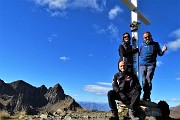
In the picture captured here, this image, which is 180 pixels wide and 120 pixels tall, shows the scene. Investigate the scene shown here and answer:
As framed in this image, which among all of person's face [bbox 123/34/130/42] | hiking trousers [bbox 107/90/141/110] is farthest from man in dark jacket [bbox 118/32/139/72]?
hiking trousers [bbox 107/90/141/110]

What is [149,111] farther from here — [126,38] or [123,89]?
[126,38]

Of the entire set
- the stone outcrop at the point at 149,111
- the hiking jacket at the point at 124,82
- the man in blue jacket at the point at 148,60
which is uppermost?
the man in blue jacket at the point at 148,60

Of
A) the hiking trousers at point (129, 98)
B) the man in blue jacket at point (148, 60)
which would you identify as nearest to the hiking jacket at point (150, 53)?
the man in blue jacket at point (148, 60)

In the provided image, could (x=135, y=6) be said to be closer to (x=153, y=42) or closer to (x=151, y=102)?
(x=153, y=42)

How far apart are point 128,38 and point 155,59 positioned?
1.56 metres

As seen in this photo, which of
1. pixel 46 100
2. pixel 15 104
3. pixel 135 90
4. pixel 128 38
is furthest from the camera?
pixel 46 100

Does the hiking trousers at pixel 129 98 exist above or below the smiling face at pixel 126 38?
below

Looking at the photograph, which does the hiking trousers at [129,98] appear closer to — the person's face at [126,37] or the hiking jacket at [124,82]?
the hiking jacket at [124,82]

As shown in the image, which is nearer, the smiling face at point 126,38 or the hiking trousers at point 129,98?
the hiking trousers at point 129,98

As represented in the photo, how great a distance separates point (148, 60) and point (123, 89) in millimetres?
2741

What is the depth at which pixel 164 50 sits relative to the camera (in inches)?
526

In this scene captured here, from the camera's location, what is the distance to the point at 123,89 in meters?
11.1

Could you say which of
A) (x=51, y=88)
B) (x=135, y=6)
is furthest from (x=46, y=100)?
(x=135, y=6)

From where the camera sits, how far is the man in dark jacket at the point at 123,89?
35.7ft
